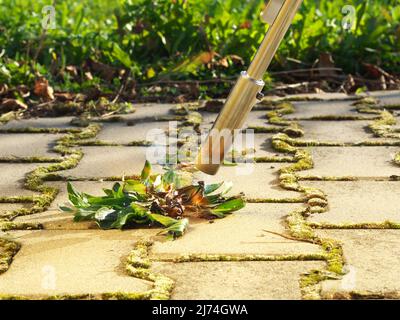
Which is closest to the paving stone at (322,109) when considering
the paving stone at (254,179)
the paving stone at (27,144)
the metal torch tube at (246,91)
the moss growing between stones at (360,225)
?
the paving stone at (254,179)

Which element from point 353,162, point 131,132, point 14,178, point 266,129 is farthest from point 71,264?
point 266,129

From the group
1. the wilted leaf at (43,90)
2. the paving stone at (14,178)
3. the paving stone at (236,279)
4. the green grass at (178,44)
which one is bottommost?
the paving stone at (236,279)

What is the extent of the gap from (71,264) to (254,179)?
3.32 ft

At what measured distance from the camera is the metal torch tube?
2.34 metres

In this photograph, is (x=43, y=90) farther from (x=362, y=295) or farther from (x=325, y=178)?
(x=362, y=295)

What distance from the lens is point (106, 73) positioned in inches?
199

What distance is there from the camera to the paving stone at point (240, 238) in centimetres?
261

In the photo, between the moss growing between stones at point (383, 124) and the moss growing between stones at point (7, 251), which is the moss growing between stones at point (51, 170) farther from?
the moss growing between stones at point (383, 124)

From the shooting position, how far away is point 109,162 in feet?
11.9

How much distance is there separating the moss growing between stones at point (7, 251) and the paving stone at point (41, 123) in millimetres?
1583

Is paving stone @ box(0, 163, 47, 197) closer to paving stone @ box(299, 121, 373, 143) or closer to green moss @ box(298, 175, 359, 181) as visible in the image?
green moss @ box(298, 175, 359, 181)

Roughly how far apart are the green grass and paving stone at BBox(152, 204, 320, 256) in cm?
202

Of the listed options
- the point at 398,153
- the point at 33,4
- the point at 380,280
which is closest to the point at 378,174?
the point at 398,153
